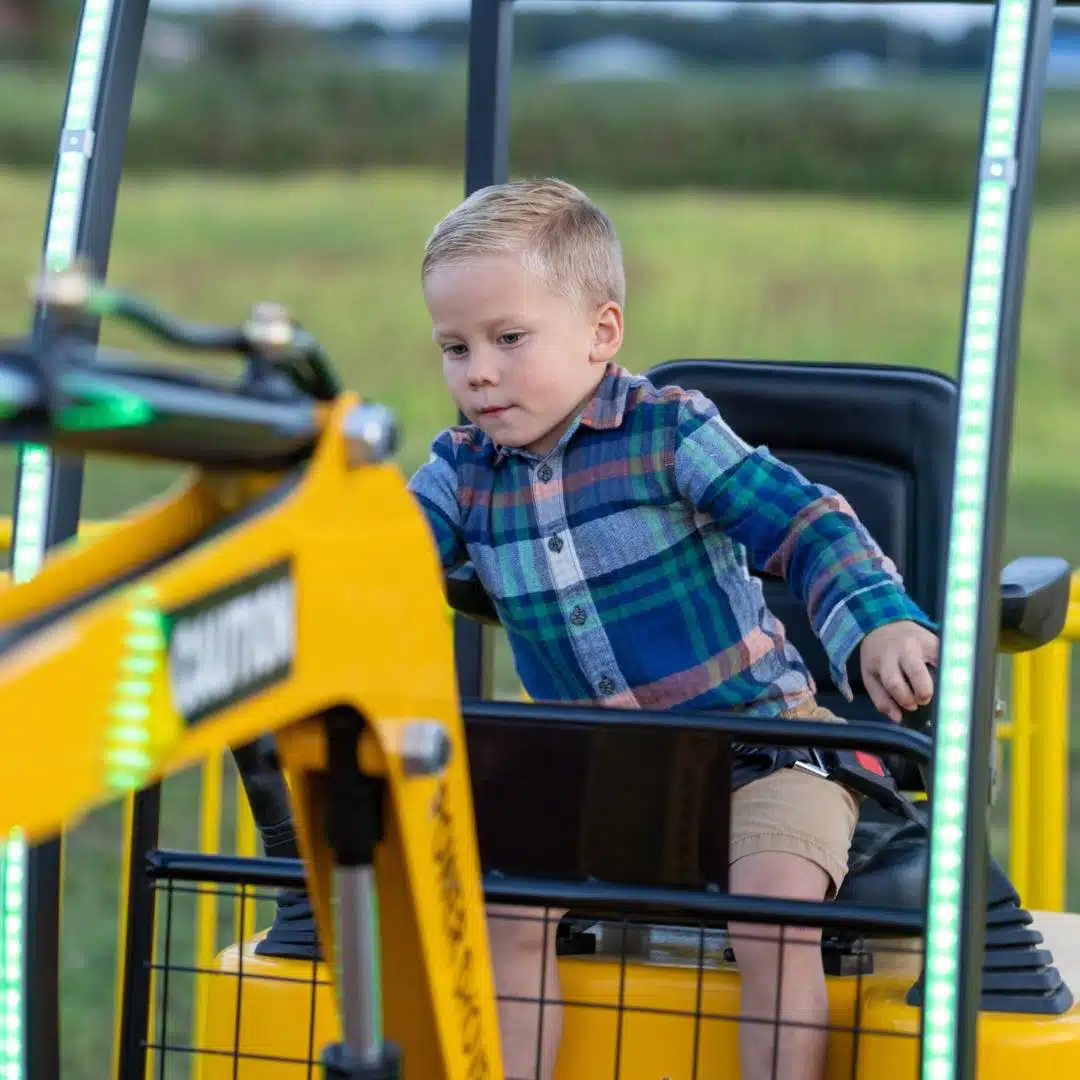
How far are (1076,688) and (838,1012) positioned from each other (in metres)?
6.51

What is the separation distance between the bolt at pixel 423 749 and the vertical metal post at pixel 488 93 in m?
1.51

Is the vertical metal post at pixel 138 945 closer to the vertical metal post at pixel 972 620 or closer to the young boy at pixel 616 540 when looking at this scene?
the young boy at pixel 616 540

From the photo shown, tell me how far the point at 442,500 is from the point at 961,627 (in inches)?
33.5

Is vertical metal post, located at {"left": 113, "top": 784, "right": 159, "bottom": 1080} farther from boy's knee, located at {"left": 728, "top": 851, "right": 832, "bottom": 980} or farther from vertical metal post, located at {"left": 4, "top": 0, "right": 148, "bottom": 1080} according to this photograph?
boy's knee, located at {"left": 728, "top": 851, "right": 832, "bottom": 980}

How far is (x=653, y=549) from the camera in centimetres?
233

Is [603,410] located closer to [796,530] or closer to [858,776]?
[796,530]

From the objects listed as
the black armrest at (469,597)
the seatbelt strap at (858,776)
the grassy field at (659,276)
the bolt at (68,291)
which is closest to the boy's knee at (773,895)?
the seatbelt strap at (858,776)

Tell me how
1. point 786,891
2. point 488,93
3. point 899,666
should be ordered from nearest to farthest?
point 899,666, point 786,891, point 488,93

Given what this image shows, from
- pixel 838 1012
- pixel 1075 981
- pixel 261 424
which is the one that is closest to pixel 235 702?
pixel 261 424

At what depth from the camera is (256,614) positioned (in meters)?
1.40

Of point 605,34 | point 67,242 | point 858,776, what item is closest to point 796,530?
point 858,776

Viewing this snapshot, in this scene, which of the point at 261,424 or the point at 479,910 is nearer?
the point at 261,424

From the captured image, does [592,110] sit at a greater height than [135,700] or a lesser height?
greater

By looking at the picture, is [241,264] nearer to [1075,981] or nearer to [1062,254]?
[1062,254]
